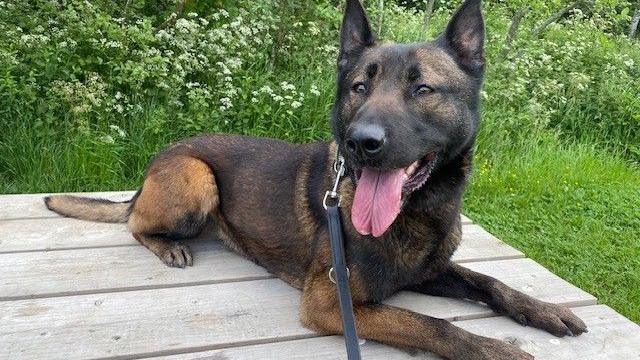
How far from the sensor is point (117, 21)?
4.32 meters

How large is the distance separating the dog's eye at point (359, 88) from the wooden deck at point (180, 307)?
0.85 m

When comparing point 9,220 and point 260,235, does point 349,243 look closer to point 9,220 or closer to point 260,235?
point 260,235

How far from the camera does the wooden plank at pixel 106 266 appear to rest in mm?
2227

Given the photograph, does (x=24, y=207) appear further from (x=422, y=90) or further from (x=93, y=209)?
(x=422, y=90)

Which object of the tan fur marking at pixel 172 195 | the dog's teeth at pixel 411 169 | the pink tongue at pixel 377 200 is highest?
the dog's teeth at pixel 411 169

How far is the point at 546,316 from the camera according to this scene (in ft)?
7.07

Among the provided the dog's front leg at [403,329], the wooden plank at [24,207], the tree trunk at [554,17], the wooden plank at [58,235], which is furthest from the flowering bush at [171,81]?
the dog's front leg at [403,329]

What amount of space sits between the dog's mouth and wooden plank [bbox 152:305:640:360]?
0.43 m

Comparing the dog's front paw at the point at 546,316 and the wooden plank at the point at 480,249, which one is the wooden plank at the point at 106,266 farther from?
the dog's front paw at the point at 546,316

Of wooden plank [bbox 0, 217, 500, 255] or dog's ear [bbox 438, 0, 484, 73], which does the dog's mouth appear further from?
wooden plank [bbox 0, 217, 500, 255]

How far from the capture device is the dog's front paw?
2.13 meters

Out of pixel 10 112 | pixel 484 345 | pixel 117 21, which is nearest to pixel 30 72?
Answer: pixel 10 112

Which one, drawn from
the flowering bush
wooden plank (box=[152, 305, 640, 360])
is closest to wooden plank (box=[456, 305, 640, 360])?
wooden plank (box=[152, 305, 640, 360])

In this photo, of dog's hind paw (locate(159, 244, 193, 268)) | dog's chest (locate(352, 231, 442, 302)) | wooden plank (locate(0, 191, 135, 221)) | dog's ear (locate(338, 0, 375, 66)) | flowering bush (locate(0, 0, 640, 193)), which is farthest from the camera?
flowering bush (locate(0, 0, 640, 193))
